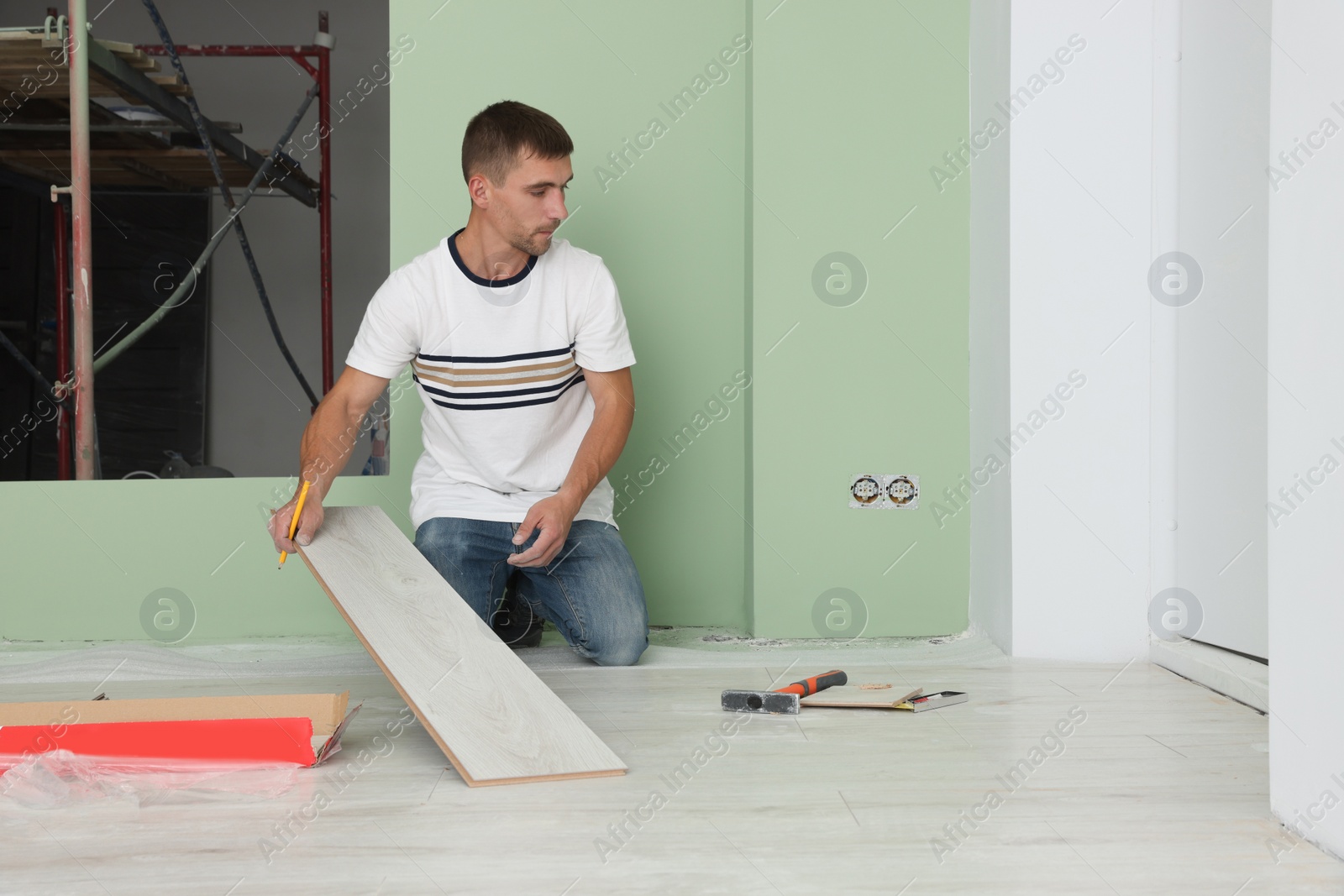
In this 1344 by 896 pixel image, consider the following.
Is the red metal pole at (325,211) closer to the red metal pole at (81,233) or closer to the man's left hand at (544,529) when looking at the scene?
the red metal pole at (81,233)

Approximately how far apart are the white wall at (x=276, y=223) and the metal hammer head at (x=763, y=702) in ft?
9.76

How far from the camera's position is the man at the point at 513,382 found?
222cm

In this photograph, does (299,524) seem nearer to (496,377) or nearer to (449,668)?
(449,668)

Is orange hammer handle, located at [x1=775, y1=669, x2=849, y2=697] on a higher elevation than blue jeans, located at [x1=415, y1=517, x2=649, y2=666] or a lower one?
lower

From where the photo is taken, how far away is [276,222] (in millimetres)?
4590

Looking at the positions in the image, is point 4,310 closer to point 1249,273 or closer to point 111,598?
point 111,598

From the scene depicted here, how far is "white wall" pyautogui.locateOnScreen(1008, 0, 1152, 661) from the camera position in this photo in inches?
90.0

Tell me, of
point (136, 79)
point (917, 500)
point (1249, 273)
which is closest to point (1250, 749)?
point (1249, 273)

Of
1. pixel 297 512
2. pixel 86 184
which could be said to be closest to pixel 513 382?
pixel 297 512

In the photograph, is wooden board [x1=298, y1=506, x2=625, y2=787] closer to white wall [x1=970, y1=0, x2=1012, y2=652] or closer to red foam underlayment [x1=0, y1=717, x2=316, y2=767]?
red foam underlayment [x1=0, y1=717, x2=316, y2=767]

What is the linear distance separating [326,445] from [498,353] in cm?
42

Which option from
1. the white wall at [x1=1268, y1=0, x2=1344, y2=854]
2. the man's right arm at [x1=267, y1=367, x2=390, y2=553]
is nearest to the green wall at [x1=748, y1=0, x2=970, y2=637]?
the man's right arm at [x1=267, y1=367, x2=390, y2=553]

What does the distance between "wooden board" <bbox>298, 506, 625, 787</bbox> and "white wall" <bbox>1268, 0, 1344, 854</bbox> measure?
32.8 inches

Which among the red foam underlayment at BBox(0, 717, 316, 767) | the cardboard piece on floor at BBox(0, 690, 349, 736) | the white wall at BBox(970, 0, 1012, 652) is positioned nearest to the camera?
the red foam underlayment at BBox(0, 717, 316, 767)
